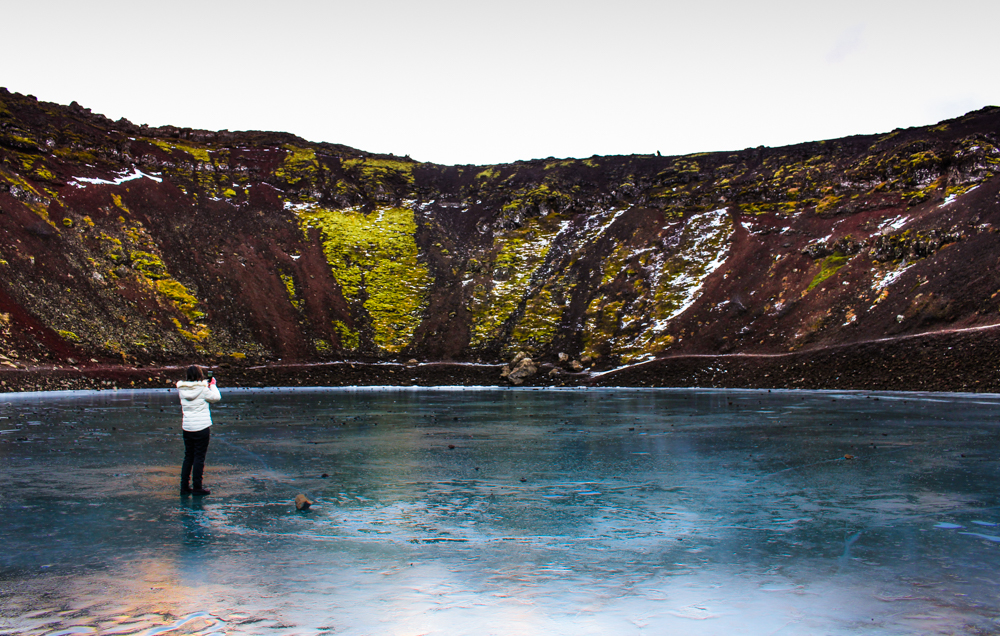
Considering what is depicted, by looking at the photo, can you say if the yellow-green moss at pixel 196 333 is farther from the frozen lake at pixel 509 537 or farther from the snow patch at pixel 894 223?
the snow patch at pixel 894 223

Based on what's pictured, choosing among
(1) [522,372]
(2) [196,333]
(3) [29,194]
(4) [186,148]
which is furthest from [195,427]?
(4) [186,148]

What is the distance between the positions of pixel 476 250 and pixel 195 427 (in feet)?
228

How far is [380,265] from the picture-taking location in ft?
252

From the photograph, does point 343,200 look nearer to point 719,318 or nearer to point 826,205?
point 719,318

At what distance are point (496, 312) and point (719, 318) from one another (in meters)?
21.6

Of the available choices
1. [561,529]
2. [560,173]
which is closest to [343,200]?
[560,173]

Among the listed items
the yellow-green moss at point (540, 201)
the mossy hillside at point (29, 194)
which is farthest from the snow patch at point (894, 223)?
the mossy hillside at point (29, 194)

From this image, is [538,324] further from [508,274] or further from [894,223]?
[894,223]

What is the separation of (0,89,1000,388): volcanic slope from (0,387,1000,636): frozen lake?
31635 mm

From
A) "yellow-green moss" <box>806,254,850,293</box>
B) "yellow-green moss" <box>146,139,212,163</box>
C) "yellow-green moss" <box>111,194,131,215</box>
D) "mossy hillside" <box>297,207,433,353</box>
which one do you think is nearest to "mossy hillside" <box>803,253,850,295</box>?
"yellow-green moss" <box>806,254,850,293</box>

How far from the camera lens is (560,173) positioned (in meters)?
93.1

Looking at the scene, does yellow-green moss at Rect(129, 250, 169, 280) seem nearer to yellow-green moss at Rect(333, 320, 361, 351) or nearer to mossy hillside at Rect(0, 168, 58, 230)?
mossy hillside at Rect(0, 168, 58, 230)

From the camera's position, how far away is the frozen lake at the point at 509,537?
5.40 metres

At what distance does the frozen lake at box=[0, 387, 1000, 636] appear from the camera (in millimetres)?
5402
